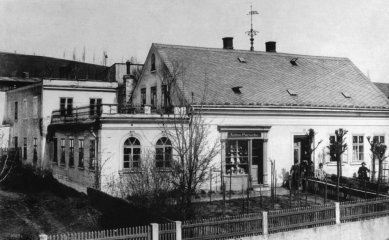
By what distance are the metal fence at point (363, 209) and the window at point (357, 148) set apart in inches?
423

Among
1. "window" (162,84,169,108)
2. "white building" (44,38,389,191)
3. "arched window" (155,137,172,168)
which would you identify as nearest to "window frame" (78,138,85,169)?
"white building" (44,38,389,191)

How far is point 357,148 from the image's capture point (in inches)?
1109

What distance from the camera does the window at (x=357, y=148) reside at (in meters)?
28.1

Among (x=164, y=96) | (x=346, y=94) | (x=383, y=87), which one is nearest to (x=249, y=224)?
(x=164, y=96)

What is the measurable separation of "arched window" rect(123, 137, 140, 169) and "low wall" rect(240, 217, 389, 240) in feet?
30.2

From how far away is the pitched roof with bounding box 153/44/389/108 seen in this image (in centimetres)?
2533

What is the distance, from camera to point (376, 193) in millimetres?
20188

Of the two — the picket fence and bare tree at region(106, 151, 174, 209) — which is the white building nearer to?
bare tree at region(106, 151, 174, 209)

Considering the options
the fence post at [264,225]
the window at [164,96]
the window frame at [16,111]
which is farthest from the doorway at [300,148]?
the window frame at [16,111]

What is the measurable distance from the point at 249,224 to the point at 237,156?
10338 mm

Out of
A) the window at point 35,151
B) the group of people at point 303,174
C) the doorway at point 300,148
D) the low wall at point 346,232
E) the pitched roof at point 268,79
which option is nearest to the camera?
the low wall at point 346,232

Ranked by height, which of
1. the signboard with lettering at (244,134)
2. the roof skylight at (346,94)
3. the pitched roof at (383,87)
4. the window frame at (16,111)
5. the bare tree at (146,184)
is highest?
the pitched roof at (383,87)

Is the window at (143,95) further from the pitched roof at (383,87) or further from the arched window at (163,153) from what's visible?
the pitched roof at (383,87)

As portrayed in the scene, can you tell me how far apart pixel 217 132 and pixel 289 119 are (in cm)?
488
